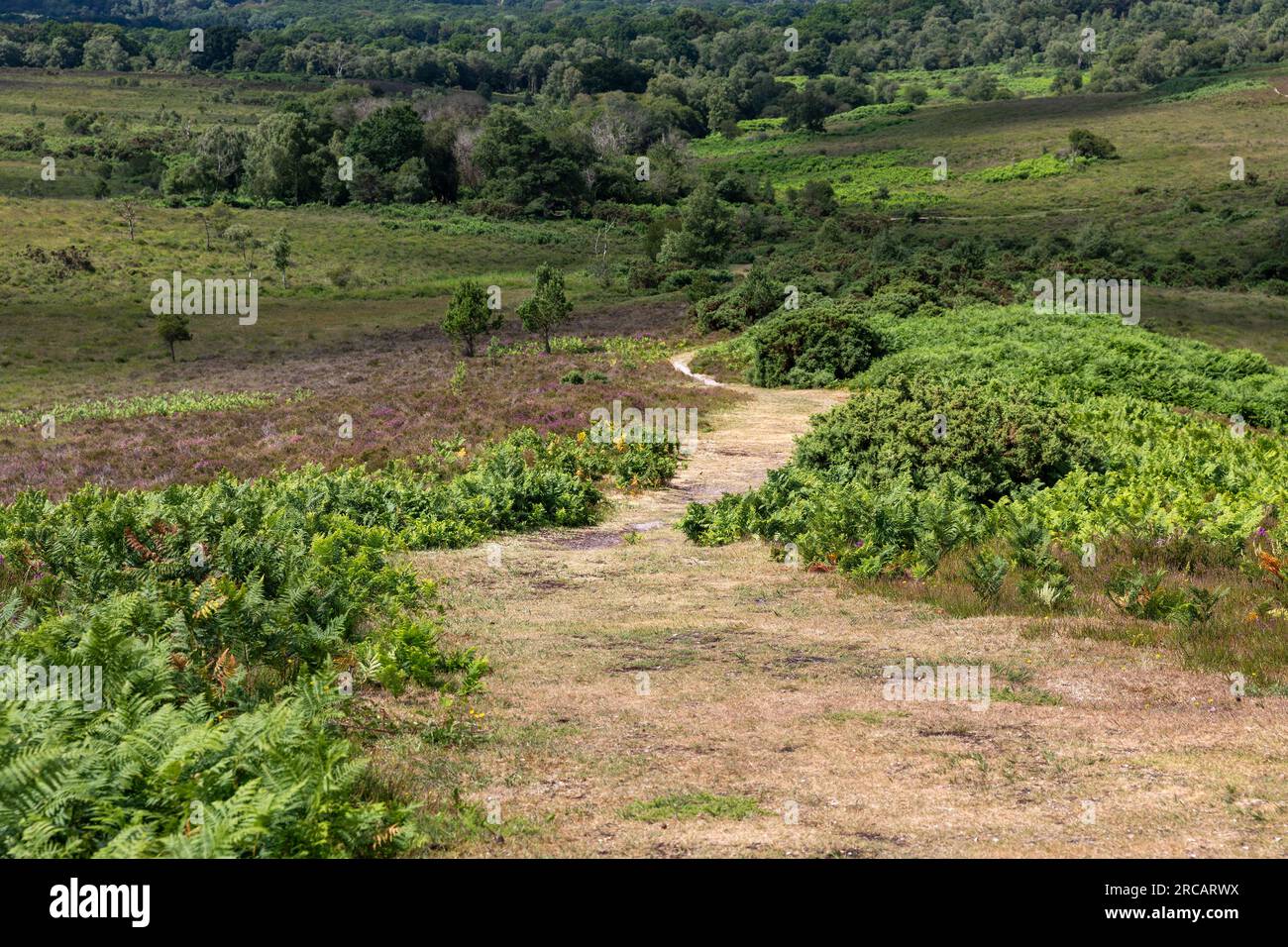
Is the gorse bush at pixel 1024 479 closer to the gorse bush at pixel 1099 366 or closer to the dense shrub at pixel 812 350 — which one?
the gorse bush at pixel 1099 366

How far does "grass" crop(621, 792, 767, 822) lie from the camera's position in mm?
6055

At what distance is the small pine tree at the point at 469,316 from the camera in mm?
42438

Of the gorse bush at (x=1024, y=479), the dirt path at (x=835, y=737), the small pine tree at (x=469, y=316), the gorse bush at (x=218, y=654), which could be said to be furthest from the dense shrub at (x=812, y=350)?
the dirt path at (x=835, y=737)

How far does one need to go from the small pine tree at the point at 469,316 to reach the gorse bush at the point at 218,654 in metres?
26.5

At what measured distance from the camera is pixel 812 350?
3459 centimetres

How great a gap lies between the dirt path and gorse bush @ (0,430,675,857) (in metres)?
0.80

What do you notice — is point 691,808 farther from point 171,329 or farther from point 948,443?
point 171,329

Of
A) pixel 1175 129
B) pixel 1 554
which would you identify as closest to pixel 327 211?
pixel 1175 129

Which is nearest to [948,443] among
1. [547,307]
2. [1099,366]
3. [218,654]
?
[218,654]

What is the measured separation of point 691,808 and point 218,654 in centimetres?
387

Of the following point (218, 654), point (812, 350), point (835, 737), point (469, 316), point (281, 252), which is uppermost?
point (281, 252)

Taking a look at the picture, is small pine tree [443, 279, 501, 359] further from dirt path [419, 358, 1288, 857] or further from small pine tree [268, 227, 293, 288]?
dirt path [419, 358, 1288, 857]

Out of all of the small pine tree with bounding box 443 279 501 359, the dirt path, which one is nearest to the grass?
the dirt path
